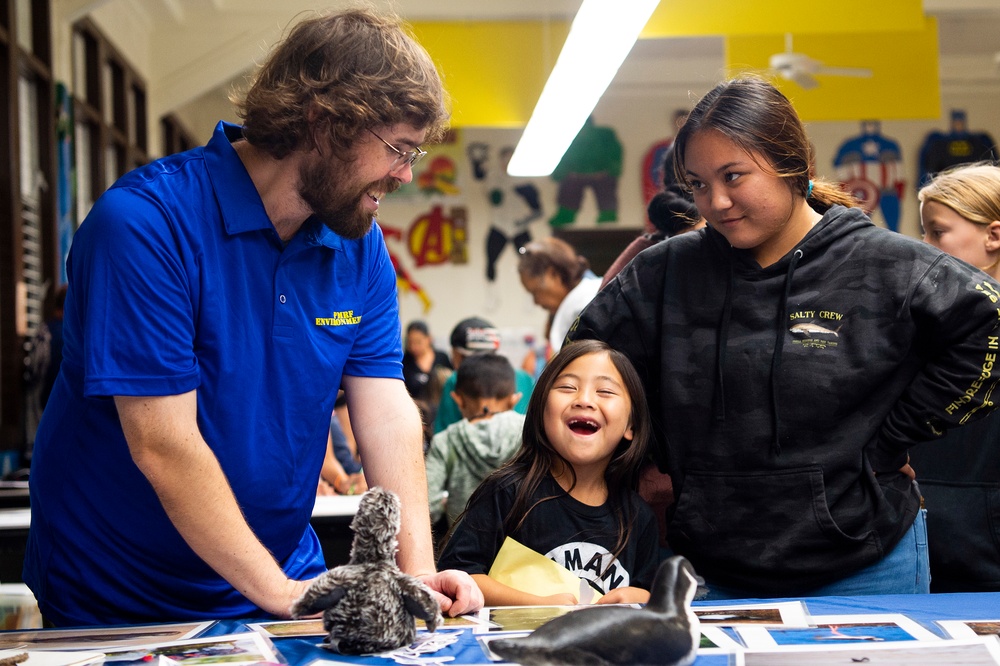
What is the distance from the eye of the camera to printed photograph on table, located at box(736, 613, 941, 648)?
127 centimetres

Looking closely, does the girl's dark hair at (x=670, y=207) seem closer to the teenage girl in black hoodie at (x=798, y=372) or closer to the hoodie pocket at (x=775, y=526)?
the teenage girl in black hoodie at (x=798, y=372)

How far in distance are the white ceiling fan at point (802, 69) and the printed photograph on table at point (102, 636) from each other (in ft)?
20.9

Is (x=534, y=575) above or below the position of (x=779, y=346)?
below

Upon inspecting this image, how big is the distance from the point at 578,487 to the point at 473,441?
6.32ft

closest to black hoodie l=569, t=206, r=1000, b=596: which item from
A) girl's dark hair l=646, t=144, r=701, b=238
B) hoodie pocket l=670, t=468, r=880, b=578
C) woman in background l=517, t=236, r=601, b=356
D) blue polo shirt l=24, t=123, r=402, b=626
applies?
hoodie pocket l=670, t=468, r=880, b=578

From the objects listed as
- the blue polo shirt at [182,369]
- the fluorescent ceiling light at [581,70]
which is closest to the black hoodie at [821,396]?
the blue polo shirt at [182,369]

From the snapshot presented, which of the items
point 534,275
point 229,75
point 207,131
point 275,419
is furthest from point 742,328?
point 207,131

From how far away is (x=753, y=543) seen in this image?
1753 millimetres

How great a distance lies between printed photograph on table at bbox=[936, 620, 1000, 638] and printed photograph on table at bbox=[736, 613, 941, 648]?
0.03 metres

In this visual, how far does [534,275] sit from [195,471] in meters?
3.72

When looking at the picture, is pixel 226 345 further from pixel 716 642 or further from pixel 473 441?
pixel 473 441

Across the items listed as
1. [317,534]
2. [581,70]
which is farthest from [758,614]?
[581,70]

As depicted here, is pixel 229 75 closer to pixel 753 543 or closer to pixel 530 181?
pixel 530 181

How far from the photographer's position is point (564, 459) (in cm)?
211
